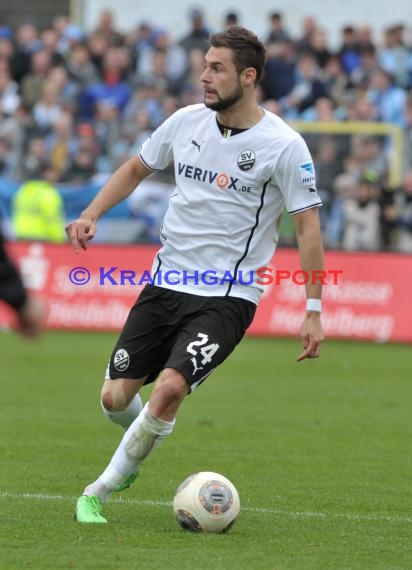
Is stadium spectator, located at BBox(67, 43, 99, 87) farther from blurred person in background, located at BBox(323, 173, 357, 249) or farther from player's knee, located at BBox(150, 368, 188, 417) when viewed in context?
player's knee, located at BBox(150, 368, 188, 417)

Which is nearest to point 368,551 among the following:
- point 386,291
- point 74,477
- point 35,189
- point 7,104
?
point 74,477

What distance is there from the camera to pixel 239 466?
9.49 meters

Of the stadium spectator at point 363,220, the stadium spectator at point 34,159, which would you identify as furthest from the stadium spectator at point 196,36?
the stadium spectator at point 363,220

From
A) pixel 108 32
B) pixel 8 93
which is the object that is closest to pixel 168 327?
pixel 8 93

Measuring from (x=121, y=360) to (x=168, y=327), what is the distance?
0.32 m

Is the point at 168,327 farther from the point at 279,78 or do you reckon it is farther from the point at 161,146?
the point at 279,78

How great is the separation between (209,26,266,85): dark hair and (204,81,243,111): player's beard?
0.10 metres

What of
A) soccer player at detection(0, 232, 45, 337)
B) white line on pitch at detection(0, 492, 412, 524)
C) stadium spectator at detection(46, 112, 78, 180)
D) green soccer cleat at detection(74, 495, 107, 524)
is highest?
soccer player at detection(0, 232, 45, 337)

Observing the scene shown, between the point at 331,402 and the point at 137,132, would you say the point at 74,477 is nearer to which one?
the point at 331,402

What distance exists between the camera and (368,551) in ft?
22.5

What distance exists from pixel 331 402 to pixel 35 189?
9.80m

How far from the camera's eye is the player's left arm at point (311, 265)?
23.8 feet

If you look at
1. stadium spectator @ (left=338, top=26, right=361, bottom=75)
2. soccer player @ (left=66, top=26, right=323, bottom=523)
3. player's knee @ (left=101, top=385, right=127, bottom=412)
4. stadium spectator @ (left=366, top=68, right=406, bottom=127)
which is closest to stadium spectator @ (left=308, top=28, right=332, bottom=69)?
stadium spectator @ (left=338, top=26, right=361, bottom=75)

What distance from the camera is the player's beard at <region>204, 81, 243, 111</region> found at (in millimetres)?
7379
